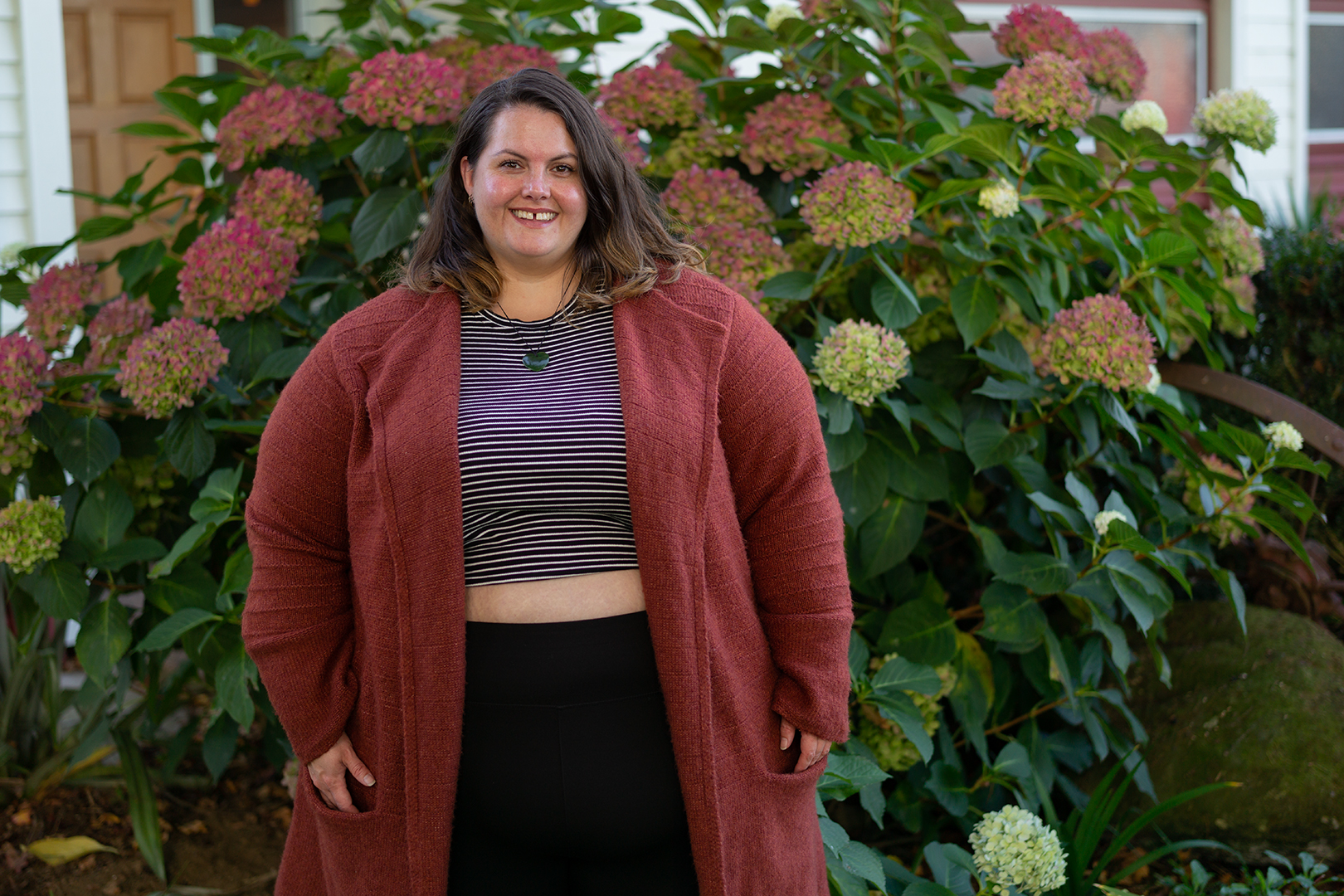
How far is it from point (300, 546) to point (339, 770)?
0.34m

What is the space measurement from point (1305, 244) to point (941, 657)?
2013mm

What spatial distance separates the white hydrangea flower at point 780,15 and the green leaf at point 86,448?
1754 mm

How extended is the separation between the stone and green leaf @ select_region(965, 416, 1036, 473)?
2.86 feet

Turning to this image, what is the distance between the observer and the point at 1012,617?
2.19 meters

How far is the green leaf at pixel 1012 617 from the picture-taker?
2.17m

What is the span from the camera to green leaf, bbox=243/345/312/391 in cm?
219

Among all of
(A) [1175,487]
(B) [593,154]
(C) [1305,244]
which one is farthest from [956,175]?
(C) [1305,244]

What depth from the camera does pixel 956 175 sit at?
2.54 meters

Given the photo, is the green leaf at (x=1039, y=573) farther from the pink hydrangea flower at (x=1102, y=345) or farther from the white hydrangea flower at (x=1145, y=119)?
the white hydrangea flower at (x=1145, y=119)

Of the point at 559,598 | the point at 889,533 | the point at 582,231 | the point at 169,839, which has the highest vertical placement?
the point at 582,231

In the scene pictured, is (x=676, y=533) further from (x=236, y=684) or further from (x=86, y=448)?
(x=86, y=448)

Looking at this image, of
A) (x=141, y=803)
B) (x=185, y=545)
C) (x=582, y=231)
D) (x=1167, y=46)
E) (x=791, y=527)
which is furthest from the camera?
(x=1167, y=46)

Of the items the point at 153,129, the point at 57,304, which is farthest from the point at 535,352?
the point at 153,129

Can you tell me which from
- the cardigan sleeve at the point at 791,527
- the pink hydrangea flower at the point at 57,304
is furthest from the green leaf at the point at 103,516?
the cardigan sleeve at the point at 791,527
